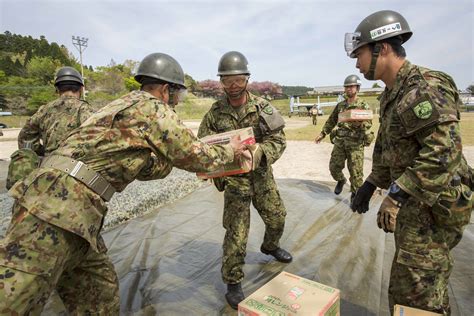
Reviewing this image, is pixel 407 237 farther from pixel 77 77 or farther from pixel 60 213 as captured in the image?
pixel 77 77

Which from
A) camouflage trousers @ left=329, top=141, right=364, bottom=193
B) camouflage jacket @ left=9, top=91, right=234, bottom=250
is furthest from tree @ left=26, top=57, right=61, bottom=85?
camouflage jacket @ left=9, top=91, right=234, bottom=250

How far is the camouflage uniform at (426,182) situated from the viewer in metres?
1.88

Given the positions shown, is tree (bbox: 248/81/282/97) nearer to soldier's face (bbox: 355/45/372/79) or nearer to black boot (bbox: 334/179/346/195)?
black boot (bbox: 334/179/346/195)

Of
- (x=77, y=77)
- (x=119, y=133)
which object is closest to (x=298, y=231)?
(x=119, y=133)

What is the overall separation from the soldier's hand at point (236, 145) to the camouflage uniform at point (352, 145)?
157 inches

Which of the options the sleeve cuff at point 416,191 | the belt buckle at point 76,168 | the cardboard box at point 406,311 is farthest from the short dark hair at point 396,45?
the belt buckle at point 76,168

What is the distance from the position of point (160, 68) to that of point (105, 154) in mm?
809

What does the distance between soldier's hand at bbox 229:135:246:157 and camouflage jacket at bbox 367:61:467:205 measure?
1.23m

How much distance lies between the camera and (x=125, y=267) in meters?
3.78

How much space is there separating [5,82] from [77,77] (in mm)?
55636

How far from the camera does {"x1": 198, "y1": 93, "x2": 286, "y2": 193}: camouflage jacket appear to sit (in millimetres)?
3293

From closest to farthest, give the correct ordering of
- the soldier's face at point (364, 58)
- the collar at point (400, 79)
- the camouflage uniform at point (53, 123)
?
the collar at point (400, 79), the soldier's face at point (364, 58), the camouflage uniform at point (53, 123)

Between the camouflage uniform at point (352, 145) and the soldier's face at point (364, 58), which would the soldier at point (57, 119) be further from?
the camouflage uniform at point (352, 145)

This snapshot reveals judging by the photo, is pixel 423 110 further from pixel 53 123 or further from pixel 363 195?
pixel 53 123
